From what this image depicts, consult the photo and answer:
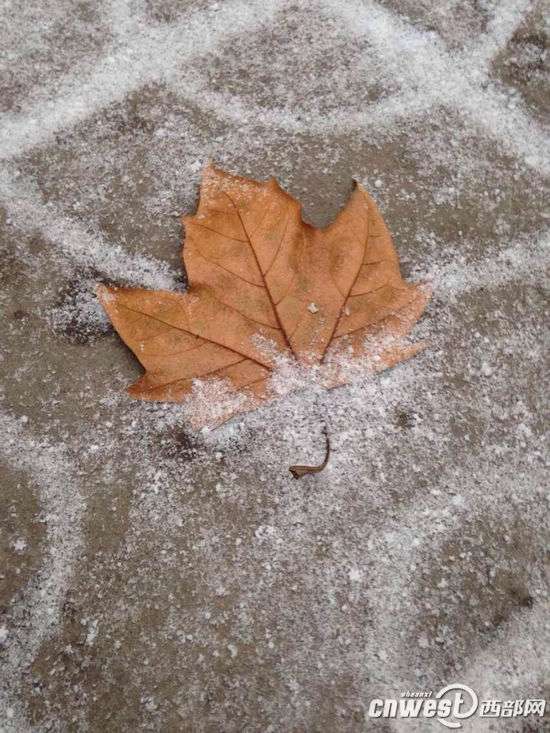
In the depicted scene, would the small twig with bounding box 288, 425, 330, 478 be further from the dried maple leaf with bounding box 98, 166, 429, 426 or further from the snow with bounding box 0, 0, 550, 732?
the dried maple leaf with bounding box 98, 166, 429, 426

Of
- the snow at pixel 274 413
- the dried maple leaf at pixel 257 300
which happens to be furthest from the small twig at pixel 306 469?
the dried maple leaf at pixel 257 300

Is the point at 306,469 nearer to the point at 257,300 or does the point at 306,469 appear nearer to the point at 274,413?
the point at 274,413

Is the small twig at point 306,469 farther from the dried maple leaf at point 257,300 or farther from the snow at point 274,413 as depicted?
the dried maple leaf at point 257,300

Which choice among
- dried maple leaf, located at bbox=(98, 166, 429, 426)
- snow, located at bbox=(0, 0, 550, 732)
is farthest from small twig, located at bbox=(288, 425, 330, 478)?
dried maple leaf, located at bbox=(98, 166, 429, 426)

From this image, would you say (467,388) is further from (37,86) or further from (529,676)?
(37,86)

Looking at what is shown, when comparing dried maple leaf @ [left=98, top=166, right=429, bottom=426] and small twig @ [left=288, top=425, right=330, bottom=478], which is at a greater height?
dried maple leaf @ [left=98, top=166, right=429, bottom=426]

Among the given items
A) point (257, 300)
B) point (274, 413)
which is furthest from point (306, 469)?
point (257, 300)

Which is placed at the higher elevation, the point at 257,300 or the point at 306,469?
the point at 257,300

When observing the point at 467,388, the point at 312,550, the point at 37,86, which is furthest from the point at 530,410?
the point at 37,86
